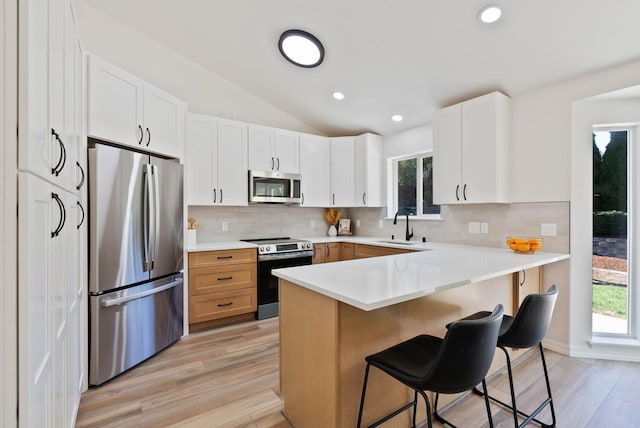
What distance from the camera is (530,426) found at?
178cm

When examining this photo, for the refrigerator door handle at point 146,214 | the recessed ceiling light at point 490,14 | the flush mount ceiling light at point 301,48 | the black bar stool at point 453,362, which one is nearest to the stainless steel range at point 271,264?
the refrigerator door handle at point 146,214

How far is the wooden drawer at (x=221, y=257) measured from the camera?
312cm

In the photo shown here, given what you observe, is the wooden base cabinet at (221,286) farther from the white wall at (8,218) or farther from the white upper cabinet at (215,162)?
the white wall at (8,218)

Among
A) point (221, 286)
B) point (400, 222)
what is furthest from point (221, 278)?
point (400, 222)

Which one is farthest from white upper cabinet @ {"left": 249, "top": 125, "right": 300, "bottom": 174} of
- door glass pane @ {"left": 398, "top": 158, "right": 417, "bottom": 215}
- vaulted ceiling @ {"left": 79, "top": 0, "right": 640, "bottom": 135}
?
door glass pane @ {"left": 398, "top": 158, "right": 417, "bottom": 215}

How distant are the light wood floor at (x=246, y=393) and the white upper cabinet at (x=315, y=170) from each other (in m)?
2.19

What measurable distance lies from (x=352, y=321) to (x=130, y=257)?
1911mm

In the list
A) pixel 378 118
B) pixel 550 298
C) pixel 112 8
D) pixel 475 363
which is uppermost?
pixel 112 8

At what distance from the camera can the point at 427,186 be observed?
406 cm

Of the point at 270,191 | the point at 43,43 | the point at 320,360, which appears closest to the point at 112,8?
the point at 270,191

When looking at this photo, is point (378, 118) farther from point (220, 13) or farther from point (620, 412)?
point (620, 412)

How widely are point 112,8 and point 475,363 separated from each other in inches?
165

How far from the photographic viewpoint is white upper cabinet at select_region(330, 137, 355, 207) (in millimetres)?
4496

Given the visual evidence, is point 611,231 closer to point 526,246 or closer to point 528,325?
point 526,246
